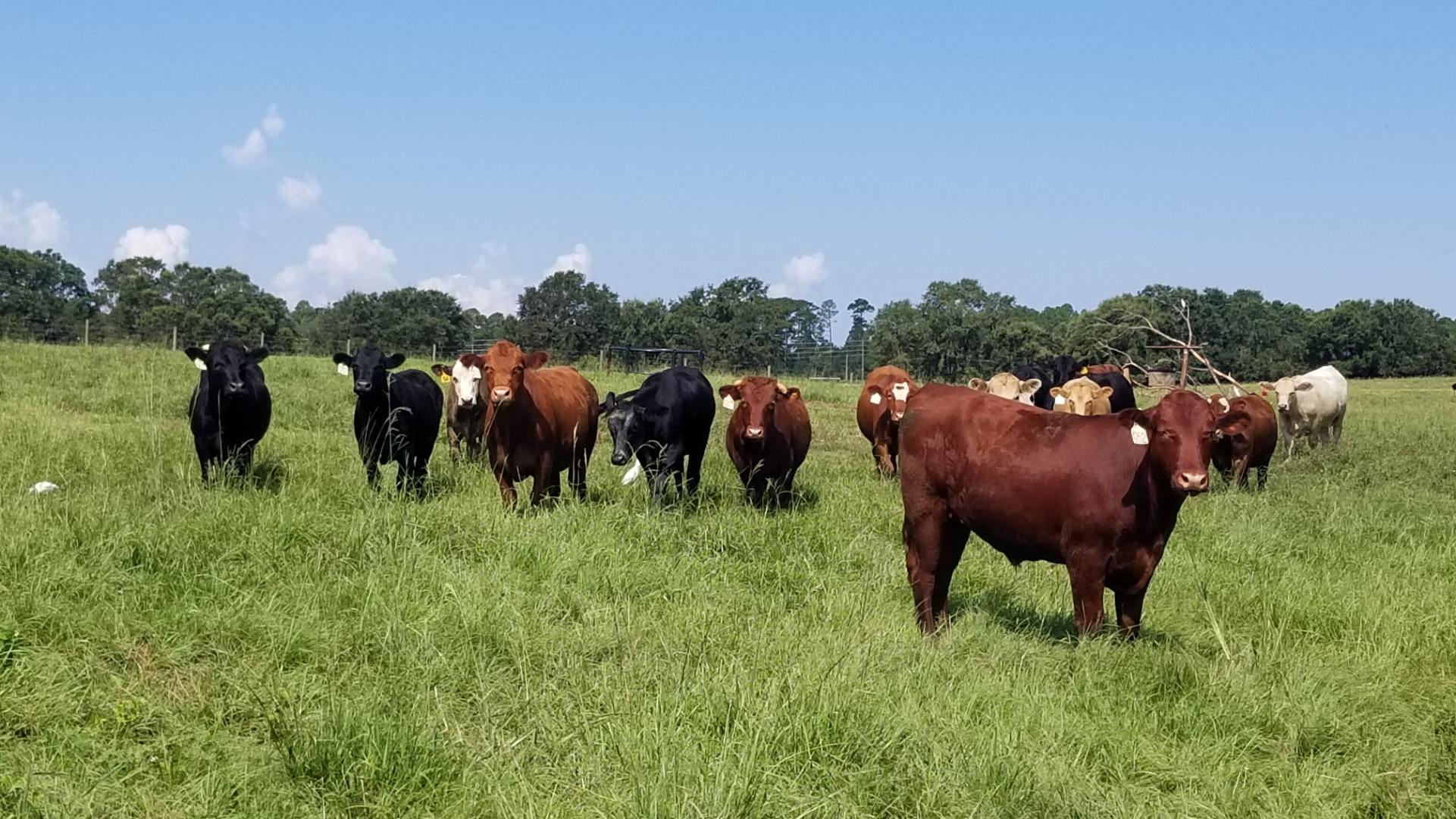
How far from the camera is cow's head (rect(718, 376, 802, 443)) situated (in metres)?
9.59

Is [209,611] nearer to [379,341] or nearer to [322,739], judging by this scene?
[322,739]

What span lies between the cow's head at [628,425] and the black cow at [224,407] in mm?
3284

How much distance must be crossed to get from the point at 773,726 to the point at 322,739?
158 cm

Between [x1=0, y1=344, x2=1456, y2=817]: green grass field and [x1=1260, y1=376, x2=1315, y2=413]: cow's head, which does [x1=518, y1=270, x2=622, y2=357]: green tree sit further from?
[x1=0, y1=344, x2=1456, y2=817]: green grass field

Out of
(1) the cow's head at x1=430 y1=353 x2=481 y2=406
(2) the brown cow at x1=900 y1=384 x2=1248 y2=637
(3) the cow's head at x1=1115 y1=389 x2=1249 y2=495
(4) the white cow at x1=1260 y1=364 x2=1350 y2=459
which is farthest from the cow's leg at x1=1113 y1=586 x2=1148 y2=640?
(4) the white cow at x1=1260 y1=364 x2=1350 y2=459

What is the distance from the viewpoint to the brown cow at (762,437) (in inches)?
383

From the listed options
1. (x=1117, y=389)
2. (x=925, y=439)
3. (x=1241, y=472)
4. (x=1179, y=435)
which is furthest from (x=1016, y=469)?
(x=1117, y=389)

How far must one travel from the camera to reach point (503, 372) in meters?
8.73

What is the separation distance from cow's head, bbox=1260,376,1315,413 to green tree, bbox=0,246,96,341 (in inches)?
2026

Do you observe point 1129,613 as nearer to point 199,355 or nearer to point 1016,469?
point 1016,469

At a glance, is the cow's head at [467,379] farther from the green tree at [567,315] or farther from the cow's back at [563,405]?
the green tree at [567,315]

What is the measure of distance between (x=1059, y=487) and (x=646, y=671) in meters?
2.60

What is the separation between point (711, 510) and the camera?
9.10 meters

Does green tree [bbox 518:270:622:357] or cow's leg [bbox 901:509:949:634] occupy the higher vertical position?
green tree [bbox 518:270:622:357]
